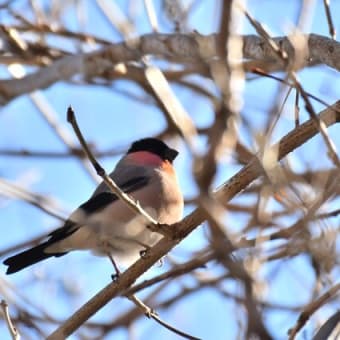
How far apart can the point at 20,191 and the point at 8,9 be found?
1839 millimetres

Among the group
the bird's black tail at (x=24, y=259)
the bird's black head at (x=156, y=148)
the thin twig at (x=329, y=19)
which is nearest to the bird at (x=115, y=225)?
the bird's black tail at (x=24, y=259)

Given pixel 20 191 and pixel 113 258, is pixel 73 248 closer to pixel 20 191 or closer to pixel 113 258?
pixel 113 258

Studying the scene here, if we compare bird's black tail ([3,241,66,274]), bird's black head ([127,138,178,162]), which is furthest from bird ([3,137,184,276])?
bird's black head ([127,138,178,162])

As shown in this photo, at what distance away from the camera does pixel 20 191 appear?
83.3 inches

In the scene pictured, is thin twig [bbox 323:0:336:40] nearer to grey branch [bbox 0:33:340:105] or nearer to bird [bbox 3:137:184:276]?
grey branch [bbox 0:33:340:105]

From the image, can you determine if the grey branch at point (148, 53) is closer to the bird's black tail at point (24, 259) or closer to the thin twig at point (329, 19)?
the thin twig at point (329, 19)

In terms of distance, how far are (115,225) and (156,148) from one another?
976 mm

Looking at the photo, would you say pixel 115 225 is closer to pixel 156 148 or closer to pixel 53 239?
pixel 53 239

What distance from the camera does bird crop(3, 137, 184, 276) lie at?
10.8ft

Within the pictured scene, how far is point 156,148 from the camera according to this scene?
421 cm

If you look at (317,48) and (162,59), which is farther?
(162,59)

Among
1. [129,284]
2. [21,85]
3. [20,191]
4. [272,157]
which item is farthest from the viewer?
Result: [21,85]

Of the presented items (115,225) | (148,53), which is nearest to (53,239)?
(115,225)

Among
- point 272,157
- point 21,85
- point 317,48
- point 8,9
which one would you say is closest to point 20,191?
point 272,157
